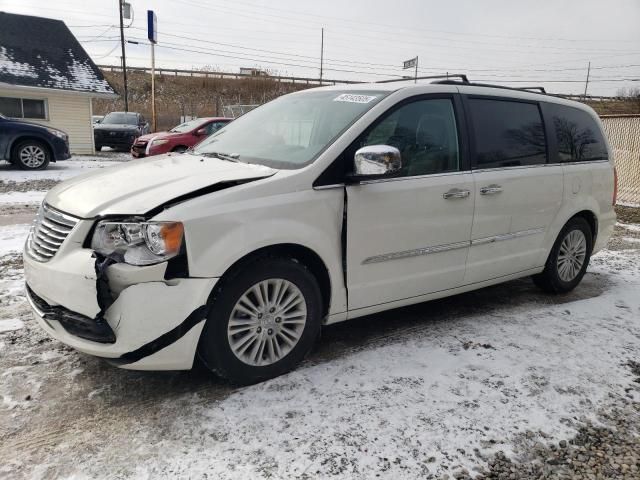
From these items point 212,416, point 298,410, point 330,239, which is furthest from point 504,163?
point 212,416

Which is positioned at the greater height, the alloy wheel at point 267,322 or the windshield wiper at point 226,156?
the windshield wiper at point 226,156

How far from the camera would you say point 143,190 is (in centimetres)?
286

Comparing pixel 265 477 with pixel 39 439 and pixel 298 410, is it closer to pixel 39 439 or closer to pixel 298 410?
pixel 298 410

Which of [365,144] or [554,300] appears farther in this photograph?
[554,300]

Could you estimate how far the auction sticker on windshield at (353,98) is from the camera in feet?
11.7

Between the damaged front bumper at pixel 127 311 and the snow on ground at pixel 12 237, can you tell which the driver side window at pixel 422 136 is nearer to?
the damaged front bumper at pixel 127 311

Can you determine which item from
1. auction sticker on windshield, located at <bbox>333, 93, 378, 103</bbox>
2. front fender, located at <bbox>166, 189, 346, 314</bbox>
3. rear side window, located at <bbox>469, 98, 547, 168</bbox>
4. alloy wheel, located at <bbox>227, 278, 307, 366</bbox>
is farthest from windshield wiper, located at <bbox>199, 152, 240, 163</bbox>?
rear side window, located at <bbox>469, 98, 547, 168</bbox>

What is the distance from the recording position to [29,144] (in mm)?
12211

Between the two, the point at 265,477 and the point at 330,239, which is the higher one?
the point at 330,239

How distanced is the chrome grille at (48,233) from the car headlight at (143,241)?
255 millimetres

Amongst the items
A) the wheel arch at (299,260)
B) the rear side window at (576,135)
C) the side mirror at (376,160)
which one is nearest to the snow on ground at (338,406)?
the wheel arch at (299,260)

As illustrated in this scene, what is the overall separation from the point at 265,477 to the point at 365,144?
78.7 inches

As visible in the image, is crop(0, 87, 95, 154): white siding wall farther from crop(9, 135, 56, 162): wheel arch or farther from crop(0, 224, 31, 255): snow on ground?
crop(0, 224, 31, 255): snow on ground

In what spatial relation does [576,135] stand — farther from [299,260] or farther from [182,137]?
[182,137]
